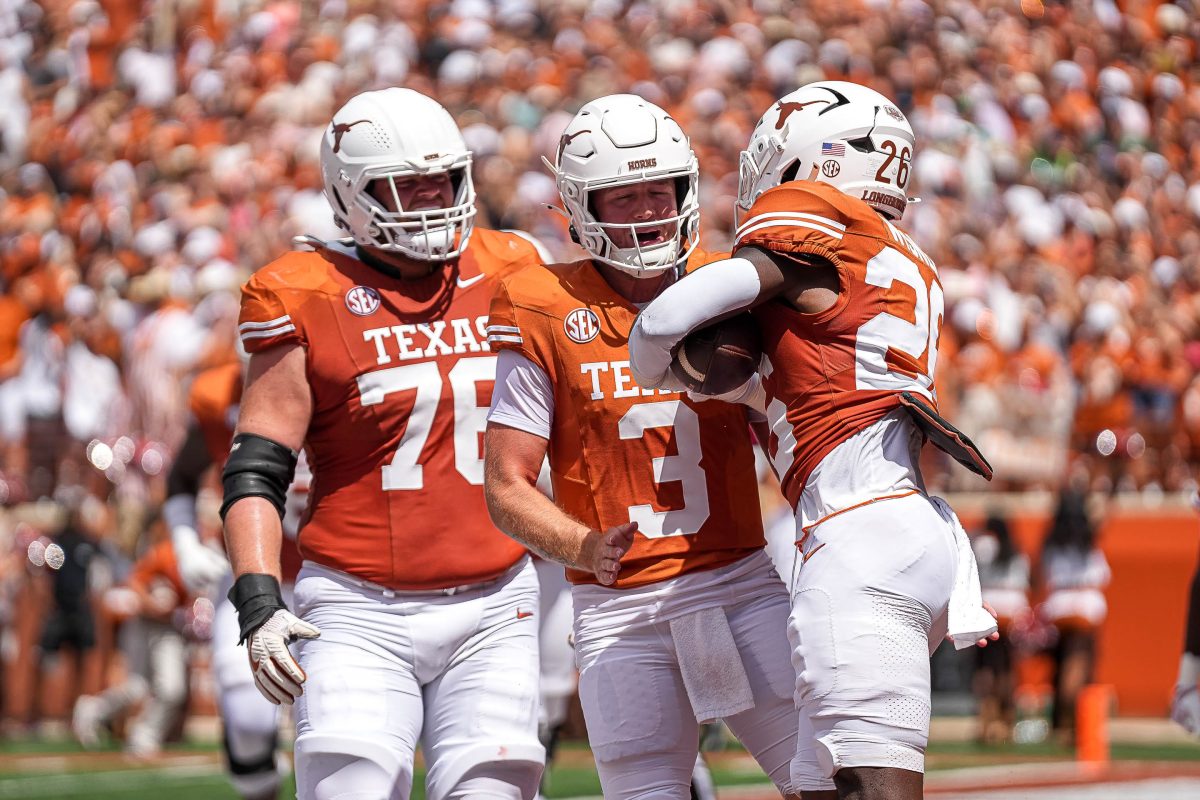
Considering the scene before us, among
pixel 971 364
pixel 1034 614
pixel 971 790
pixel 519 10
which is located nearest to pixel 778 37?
pixel 519 10

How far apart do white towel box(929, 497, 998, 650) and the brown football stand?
53 cm

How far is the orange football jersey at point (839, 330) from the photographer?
388cm

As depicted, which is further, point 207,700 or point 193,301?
point 193,301

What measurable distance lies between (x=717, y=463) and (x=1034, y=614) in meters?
8.20

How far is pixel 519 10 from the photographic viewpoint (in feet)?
61.9

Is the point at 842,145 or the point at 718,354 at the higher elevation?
the point at 842,145

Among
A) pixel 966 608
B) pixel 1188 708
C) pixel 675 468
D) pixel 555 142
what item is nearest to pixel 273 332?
pixel 675 468

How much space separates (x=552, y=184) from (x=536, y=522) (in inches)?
461

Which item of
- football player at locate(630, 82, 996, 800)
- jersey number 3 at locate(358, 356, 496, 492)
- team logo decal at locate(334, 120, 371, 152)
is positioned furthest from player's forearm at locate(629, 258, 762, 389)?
team logo decal at locate(334, 120, 371, 152)

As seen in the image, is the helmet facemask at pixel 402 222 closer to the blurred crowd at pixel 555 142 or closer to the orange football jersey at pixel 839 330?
the orange football jersey at pixel 839 330

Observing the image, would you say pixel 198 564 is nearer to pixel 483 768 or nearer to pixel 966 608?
pixel 483 768

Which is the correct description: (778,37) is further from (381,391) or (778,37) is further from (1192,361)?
(381,391)

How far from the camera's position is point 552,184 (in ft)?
51.5

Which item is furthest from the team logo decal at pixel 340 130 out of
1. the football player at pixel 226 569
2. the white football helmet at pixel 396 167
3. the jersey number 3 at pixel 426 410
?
the football player at pixel 226 569
